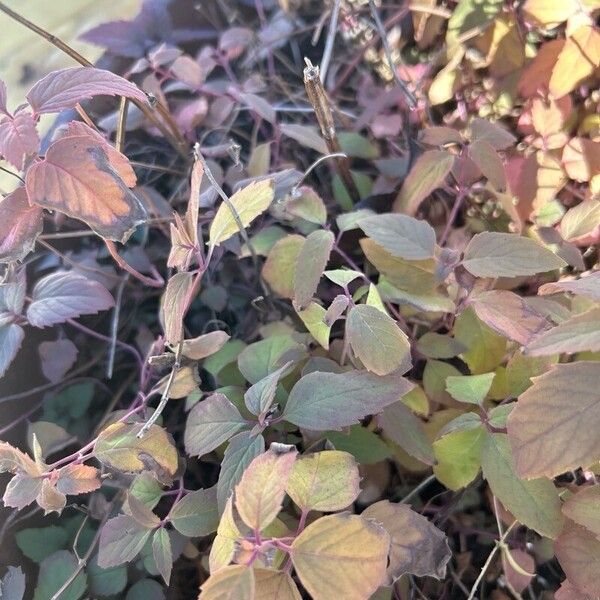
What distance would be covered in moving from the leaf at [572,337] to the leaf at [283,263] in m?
0.28

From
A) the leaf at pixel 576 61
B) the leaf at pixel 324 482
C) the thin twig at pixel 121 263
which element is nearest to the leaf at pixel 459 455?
the leaf at pixel 324 482

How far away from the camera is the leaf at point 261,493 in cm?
38

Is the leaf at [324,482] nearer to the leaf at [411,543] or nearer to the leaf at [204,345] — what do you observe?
the leaf at [411,543]

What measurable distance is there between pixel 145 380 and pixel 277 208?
224mm

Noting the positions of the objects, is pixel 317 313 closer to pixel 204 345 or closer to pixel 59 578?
pixel 204 345

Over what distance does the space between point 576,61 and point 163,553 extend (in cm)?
67

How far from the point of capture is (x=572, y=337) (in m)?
0.38

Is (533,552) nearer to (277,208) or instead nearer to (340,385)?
(340,385)

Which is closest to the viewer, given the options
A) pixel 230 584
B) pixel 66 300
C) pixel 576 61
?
pixel 230 584

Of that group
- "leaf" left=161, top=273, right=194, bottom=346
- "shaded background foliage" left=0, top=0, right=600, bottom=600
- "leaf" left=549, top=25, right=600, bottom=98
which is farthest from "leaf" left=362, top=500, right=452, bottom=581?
"leaf" left=549, top=25, right=600, bottom=98

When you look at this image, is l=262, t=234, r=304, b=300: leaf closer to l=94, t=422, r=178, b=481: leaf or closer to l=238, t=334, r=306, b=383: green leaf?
l=238, t=334, r=306, b=383: green leaf

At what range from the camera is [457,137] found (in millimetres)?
657

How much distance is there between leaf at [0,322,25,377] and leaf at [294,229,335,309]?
0.26 meters

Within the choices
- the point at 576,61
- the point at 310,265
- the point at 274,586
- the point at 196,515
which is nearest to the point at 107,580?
the point at 196,515
